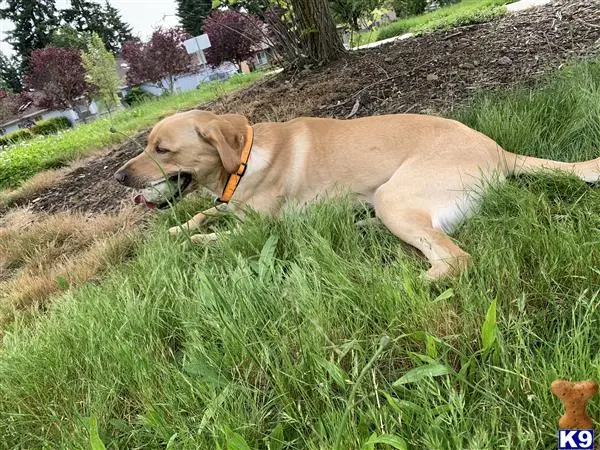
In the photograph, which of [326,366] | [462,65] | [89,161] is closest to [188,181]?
[326,366]

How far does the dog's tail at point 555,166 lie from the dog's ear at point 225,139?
1.58 m

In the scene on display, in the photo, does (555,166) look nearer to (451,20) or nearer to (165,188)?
(165,188)

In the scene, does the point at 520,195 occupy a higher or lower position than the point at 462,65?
lower

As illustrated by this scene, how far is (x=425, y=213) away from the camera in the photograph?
2.29 m

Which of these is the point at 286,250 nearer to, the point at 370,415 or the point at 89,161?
the point at 370,415

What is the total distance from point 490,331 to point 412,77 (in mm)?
4097

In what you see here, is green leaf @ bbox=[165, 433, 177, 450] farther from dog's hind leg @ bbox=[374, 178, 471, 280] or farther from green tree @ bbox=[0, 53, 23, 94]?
green tree @ bbox=[0, 53, 23, 94]

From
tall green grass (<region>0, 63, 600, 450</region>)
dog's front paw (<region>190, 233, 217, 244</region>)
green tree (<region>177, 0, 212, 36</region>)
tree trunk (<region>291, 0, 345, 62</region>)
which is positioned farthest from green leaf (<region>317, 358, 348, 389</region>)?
green tree (<region>177, 0, 212, 36</region>)

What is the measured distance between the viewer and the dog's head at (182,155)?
2.81m

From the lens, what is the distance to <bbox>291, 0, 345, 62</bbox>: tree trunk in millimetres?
6180

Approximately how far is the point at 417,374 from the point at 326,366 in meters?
0.26

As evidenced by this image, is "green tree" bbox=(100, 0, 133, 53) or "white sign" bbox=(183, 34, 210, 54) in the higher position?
"green tree" bbox=(100, 0, 133, 53)

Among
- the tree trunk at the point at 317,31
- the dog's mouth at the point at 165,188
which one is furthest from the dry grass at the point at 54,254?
the tree trunk at the point at 317,31

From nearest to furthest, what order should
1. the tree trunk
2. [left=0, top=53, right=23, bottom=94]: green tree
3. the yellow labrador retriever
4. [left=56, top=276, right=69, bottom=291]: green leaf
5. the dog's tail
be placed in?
the dog's tail, the yellow labrador retriever, [left=56, top=276, right=69, bottom=291]: green leaf, the tree trunk, [left=0, top=53, right=23, bottom=94]: green tree
